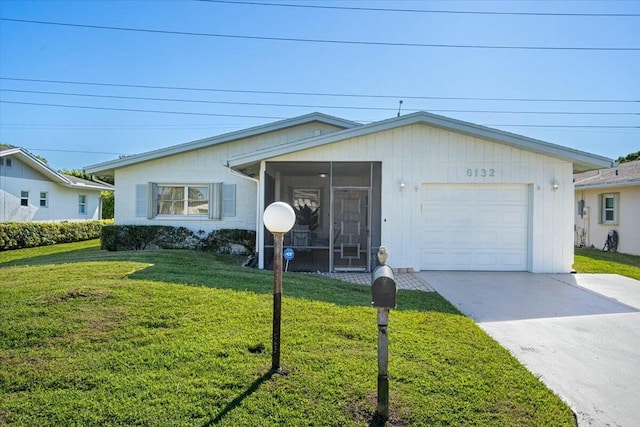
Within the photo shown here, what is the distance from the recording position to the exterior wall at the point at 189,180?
13.0m

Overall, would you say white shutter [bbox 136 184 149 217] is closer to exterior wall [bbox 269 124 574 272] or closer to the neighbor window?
exterior wall [bbox 269 124 574 272]

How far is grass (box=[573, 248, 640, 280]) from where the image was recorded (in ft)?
33.7

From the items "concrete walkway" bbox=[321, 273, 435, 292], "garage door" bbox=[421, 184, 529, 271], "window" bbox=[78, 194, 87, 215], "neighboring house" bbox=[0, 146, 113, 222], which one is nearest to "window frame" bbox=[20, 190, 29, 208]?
"neighboring house" bbox=[0, 146, 113, 222]

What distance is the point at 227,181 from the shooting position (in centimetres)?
1309

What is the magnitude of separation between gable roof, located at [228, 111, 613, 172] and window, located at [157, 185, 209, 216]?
170 inches

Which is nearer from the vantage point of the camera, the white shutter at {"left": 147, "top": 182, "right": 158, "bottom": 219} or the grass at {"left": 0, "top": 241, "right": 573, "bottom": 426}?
the grass at {"left": 0, "top": 241, "right": 573, "bottom": 426}

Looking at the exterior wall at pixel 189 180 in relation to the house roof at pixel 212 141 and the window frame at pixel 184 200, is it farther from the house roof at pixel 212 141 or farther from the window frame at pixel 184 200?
the house roof at pixel 212 141

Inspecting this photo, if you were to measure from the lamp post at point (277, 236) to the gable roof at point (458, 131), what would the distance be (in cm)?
608

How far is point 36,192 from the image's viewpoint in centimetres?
1878

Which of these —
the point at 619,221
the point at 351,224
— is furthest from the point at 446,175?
the point at 619,221

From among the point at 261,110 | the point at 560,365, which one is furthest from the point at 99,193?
the point at 560,365

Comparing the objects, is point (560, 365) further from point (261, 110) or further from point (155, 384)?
point (261, 110)

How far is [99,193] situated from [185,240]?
46.6ft

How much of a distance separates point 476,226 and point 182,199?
30.5ft
